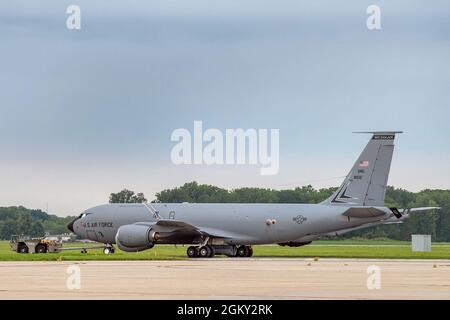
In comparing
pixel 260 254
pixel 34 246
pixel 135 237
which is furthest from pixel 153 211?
pixel 34 246

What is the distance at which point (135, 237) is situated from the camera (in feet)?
253

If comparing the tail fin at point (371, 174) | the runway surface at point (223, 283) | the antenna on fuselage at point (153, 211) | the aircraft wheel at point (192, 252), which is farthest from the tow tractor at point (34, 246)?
the runway surface at point (223, 283)

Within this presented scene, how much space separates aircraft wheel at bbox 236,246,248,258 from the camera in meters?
80.8

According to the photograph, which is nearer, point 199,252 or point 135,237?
point 199,252

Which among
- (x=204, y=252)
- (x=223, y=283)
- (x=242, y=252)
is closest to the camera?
(x=223, y=283)

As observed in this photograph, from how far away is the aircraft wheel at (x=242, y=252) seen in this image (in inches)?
3181

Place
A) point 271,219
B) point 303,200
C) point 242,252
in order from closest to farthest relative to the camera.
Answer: point 271,219 → point 242,252 → point 303,200

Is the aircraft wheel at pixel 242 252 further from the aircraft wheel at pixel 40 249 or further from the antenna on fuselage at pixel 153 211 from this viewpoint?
the aircraft wheel at pixel 40 249

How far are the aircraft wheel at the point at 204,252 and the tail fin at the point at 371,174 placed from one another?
10190mm

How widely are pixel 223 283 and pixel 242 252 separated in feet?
140

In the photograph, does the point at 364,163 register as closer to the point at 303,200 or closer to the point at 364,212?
the point at 364,212

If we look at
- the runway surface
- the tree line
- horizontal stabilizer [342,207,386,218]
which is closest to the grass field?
horizontal stabilizer [342,207,386,218]
